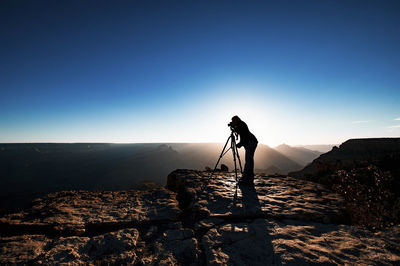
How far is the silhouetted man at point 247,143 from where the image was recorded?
18.3ft

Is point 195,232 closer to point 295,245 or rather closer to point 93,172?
point 295,245

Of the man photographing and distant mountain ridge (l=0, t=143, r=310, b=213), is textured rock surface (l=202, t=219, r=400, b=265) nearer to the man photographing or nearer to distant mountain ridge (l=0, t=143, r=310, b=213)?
the man photographing

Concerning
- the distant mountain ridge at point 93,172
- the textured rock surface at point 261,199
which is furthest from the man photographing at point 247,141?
the distant mountain ridge at point 93,172

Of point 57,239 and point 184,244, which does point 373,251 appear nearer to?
point 184,244

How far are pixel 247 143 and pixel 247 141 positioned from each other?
2.7 inches

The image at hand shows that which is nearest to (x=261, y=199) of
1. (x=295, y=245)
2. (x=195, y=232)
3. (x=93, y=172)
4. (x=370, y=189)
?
(x=295, y=245)

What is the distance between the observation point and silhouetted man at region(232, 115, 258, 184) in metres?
5.57

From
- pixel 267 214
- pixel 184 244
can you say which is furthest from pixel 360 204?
pixel 184 244

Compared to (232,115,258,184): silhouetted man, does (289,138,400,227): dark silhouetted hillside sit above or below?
below

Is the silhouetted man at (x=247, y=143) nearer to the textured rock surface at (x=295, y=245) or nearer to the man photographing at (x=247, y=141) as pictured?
the man photographing at (x=247, y=141)

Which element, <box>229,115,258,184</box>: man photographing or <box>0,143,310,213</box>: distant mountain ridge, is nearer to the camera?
<box>229,115,258,184</box>: man photographing

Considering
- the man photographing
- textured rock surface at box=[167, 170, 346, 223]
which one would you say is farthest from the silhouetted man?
textured rock surface at box=[167, 170, 346, 223]

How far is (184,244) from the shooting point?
8.51 feet

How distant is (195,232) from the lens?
2.94 meters
